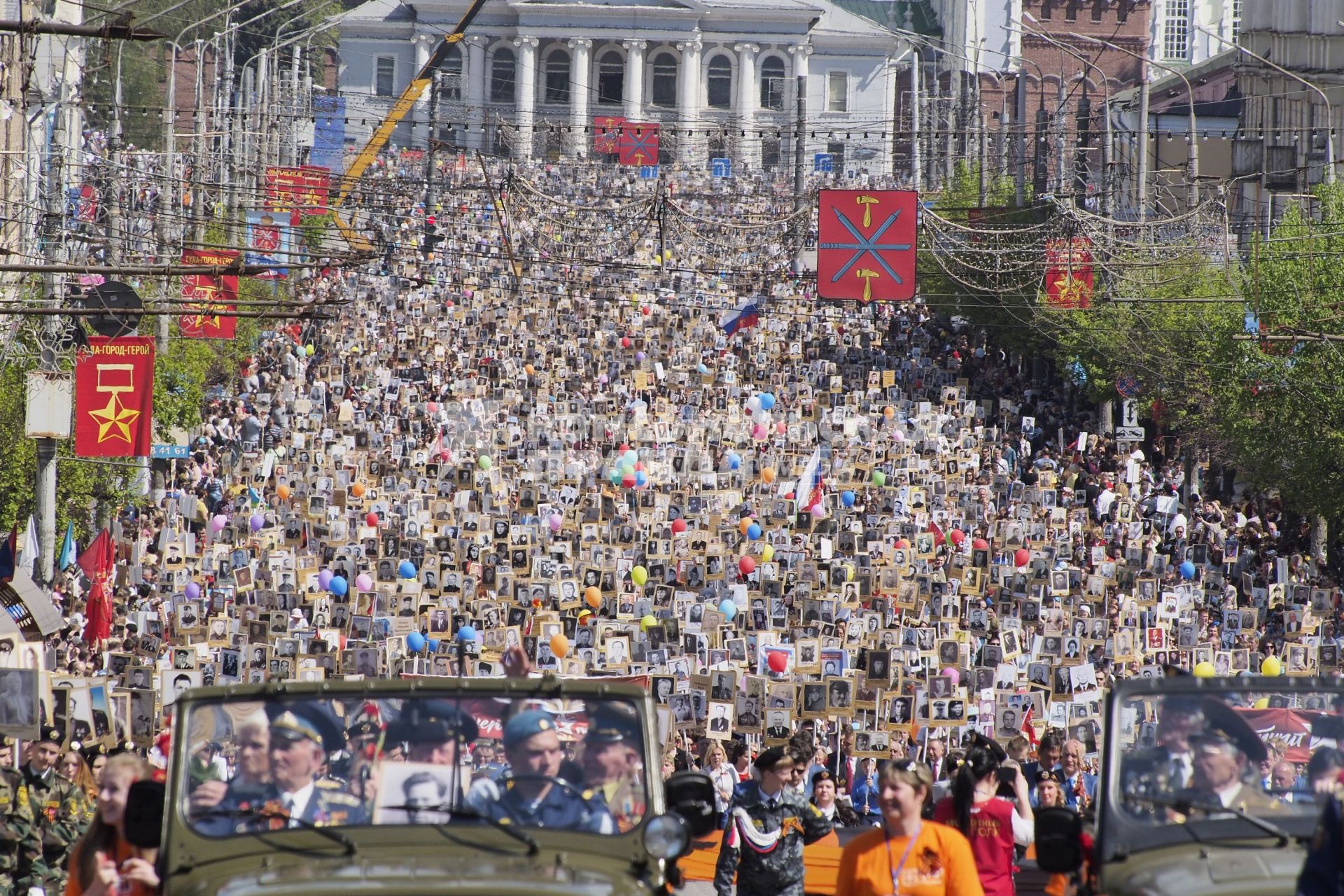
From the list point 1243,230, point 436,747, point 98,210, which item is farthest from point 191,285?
point 1243,230

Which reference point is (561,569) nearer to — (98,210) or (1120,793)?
(1120,793)

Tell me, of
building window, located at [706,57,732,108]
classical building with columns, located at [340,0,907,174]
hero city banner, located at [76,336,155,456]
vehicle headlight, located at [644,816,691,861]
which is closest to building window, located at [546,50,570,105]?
classical building with columns, located at [340,0,907,174]

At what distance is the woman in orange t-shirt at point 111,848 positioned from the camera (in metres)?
6.30

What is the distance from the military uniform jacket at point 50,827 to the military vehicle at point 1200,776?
5.26 metres

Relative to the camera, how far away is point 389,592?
20.4 metres

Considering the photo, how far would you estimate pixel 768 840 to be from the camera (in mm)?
8484

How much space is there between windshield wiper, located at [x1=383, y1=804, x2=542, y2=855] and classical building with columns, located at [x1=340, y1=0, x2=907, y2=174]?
317ft

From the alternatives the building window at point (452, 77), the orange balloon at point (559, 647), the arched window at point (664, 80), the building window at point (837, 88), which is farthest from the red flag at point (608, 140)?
the orange balloon at point (559, 647)

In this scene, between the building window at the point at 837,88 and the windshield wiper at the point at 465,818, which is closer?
the windshield wiper at the point at 465,818

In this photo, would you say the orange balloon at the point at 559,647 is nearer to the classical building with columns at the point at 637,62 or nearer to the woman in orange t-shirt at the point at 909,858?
the woman in orange t-shirt at the point at 909,858

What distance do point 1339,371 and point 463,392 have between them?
15152 mm

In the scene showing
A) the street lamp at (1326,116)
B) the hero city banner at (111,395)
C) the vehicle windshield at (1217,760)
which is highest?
the street lamp at (1326,116)

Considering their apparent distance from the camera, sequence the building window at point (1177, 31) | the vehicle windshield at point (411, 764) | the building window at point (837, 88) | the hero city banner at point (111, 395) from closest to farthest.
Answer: the vehicle windshield at point (411, 764)
the hero city banner at point (111, 395)
the building window at point (1177, 31)
the building window at point (837, 88)

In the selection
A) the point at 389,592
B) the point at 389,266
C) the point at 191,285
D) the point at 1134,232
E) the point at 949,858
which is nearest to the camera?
the point at 949,858
